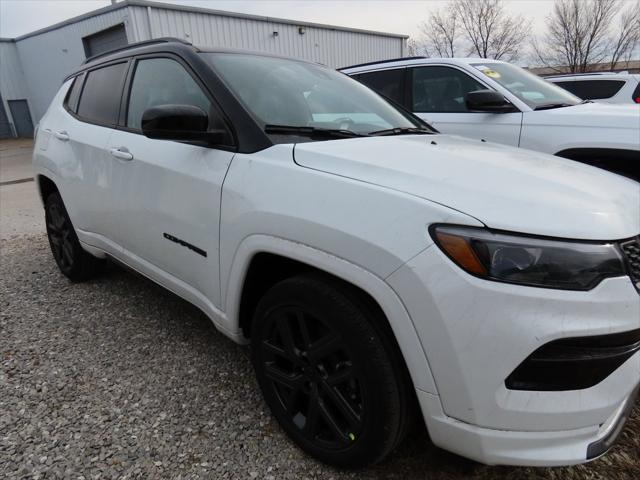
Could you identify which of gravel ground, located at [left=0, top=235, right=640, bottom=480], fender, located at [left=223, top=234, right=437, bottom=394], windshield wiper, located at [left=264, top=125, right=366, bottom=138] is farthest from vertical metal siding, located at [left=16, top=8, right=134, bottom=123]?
fender, located at [left=223, top=234, right=437, bottom=394]

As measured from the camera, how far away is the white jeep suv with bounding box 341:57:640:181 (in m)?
3.74

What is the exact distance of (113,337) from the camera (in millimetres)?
2998

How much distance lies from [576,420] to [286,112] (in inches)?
67.9

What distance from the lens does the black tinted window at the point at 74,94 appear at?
3.60 meters

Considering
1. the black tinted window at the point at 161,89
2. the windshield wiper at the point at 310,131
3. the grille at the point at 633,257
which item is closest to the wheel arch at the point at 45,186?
the black tinted window at the point at 161,89

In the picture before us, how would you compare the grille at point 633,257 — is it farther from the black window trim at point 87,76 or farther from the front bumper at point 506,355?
the black window trim at point 87,76

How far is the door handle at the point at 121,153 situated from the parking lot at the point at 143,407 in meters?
1.12

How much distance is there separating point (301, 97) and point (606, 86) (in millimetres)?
7260

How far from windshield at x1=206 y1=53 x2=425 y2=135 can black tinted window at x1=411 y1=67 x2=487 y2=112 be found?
2027 millimetres

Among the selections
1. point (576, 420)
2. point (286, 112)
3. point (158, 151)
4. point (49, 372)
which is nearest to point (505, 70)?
point (286, 112)

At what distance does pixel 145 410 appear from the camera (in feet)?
7.52

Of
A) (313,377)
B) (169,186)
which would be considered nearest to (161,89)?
(169,186)

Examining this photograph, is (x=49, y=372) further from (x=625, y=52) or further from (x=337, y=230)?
(x=625, y=52)

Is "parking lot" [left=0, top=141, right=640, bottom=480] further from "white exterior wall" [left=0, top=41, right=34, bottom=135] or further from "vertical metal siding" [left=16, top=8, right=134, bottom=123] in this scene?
"white exterior wall" [left=0, top=41, right=34, bottom=135]
